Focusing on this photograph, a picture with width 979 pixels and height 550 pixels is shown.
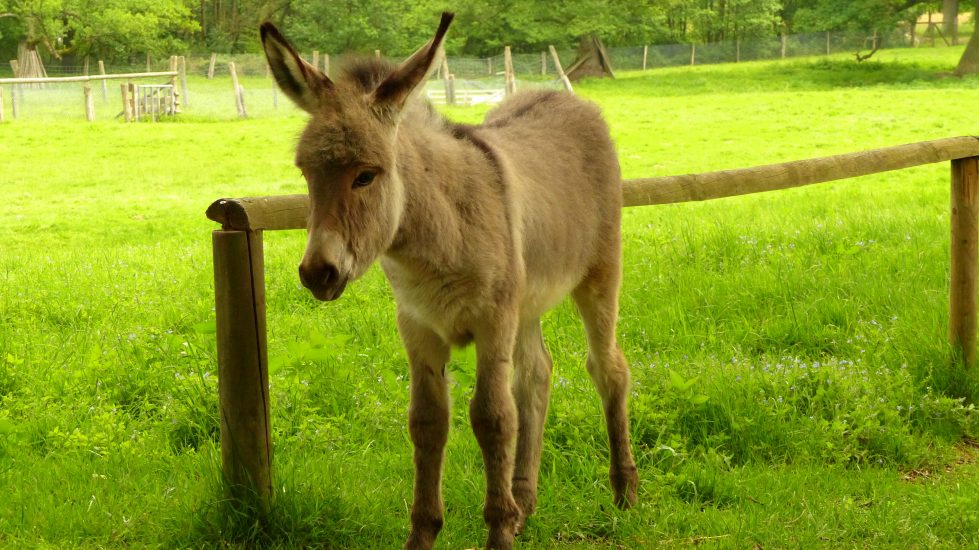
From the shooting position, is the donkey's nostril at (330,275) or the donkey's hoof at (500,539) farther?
the donkey's hoof at (500,539)

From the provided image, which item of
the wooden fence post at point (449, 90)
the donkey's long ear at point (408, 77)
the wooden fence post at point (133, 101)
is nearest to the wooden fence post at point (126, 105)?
the wooden fence post at point (133, 101)

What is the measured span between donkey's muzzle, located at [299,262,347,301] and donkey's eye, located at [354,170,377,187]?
0.94ft

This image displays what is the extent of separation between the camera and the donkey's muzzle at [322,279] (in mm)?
2682

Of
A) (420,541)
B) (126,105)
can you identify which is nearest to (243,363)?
(420,541)

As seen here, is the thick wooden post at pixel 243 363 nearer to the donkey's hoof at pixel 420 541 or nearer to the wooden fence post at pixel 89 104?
the donkey's hoof at pixel 420 541

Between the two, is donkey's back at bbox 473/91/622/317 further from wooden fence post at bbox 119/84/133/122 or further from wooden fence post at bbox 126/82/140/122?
wooden fence post at bbox 126/82/140/122

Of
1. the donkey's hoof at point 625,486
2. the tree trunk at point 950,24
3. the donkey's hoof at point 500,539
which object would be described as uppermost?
the tree trunk at point 950,24

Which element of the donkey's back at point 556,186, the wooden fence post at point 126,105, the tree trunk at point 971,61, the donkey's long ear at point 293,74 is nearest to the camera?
the donkey's long ear at point 293,74

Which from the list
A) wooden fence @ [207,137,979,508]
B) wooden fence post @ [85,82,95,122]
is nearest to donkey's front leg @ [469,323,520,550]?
wooden fence @ [207,137,979,508]

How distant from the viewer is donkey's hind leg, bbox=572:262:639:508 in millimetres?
4195

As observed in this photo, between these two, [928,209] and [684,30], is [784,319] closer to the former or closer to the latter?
[928,209]

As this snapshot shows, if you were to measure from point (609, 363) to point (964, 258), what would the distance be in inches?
104

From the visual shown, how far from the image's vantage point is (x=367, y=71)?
3154 mm

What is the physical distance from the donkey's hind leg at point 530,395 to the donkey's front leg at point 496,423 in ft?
1.74
